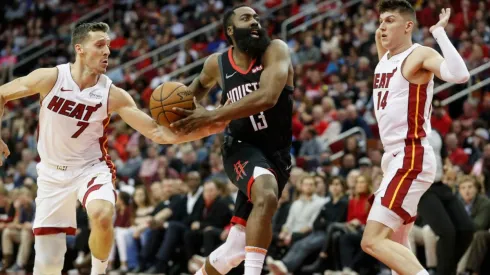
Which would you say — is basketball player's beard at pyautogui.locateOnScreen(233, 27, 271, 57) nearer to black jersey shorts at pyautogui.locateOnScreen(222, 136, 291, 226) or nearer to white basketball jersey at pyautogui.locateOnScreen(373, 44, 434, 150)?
black jersey shorts at pyautogui.locateOnScreen(222, 136, 291, 226)

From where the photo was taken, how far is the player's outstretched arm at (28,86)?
6.96 meters

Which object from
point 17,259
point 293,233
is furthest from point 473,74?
point 17,259

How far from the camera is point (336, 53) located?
57.1 ft

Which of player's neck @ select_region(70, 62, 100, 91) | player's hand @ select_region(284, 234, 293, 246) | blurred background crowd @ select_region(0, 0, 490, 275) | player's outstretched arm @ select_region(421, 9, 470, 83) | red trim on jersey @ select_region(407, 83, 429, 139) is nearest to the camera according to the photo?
player's outstretched arm @ select_region(421, 9, 470, 83)

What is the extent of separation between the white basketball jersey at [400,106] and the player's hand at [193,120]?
1.32 meters

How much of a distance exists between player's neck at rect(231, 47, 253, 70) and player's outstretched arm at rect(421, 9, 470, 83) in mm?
1401

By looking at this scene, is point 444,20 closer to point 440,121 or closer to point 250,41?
point 250,41

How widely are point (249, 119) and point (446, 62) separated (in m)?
1.65

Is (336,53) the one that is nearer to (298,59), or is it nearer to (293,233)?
(298,59)

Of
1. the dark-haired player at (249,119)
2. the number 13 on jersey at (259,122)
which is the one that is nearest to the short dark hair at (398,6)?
the dark-haired player at (249,119)

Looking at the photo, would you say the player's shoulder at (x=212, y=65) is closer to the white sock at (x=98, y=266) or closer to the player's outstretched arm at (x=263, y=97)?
the player's outstretched arm at (x=263, y=97)

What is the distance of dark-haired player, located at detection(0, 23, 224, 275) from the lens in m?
7.04

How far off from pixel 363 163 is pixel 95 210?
624cm

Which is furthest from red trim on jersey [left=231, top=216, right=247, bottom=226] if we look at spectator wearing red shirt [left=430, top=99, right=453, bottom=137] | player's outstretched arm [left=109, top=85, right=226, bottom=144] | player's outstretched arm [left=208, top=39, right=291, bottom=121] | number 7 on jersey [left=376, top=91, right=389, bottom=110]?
spectator wearing red shirt [left=430, top=99, right=453, bottom=137]
